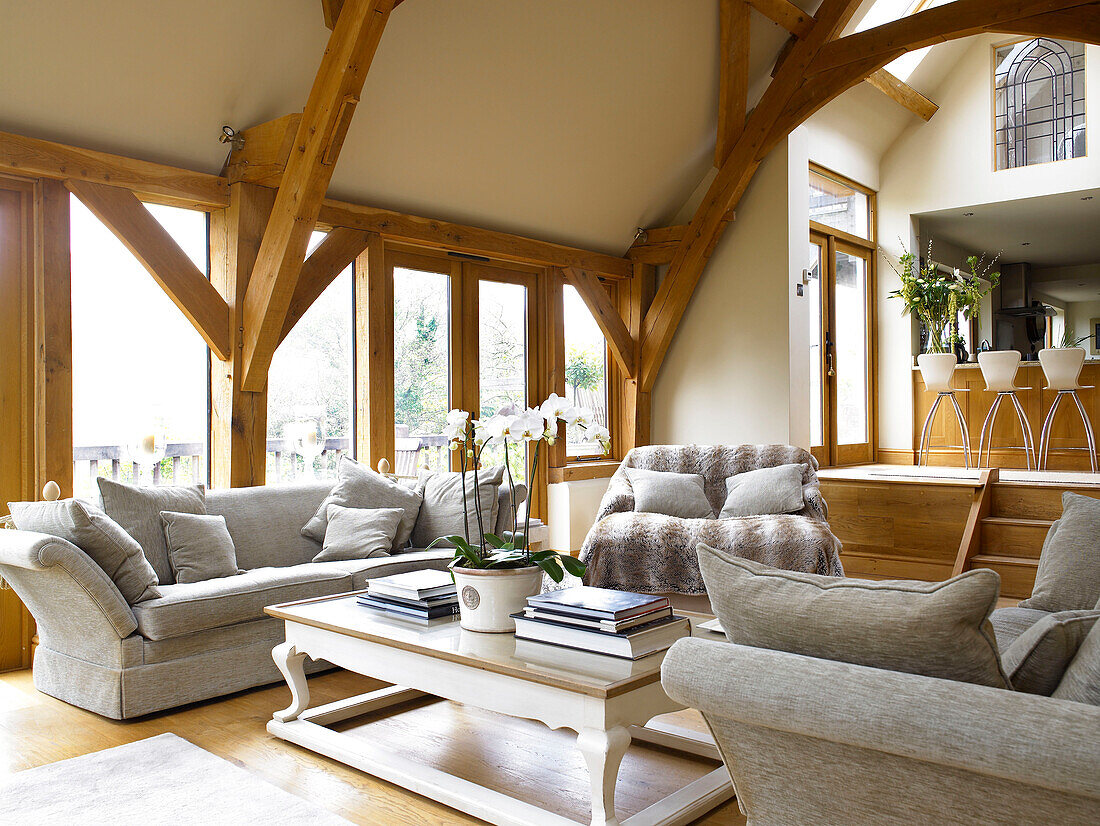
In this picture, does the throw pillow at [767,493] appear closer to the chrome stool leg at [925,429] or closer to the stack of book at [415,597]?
the stack of book at [415,597]

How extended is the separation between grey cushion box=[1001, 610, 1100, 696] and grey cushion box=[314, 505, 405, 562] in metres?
3.13

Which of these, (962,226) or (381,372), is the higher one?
(962,226)

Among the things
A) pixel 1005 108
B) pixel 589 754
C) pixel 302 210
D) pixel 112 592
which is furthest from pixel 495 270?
pixel 1005 108

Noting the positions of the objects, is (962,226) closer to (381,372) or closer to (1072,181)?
(1072,181)

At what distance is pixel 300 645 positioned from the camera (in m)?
2.94

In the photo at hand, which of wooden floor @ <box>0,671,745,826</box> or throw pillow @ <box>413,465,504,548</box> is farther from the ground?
throw pillow @ <box>413,465,504,548</box>

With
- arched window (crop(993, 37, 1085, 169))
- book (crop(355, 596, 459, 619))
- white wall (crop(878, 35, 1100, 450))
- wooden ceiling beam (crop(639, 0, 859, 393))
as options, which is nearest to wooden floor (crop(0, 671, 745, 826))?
book (crop(355, 596, 459, 619))

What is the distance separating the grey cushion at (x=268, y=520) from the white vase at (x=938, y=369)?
524 centimetres

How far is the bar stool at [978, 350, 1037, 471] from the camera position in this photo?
22.5ft

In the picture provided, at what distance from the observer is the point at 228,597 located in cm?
335

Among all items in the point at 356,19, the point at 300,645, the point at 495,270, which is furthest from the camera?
the point at 495,270

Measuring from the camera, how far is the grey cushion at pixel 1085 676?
1271 millimetres

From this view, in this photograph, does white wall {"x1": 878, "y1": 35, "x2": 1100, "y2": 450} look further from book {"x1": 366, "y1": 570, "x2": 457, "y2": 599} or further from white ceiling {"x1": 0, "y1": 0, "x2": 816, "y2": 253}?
book {"x1": 366, "y1": 570, "x2": 457, "y2": 599}

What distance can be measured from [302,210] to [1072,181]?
6.66 metres
